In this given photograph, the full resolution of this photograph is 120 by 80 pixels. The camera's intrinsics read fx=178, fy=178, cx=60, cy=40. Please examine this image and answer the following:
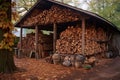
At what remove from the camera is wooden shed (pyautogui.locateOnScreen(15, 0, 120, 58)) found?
11.8m

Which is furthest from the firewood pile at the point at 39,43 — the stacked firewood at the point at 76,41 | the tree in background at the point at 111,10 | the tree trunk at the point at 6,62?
the tree in background at the point at 111,10

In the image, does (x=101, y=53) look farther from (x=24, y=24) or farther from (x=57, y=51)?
(x=24, y=24)

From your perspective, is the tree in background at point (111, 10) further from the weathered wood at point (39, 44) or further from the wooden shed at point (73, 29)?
the weathered wood at point (39, 44)

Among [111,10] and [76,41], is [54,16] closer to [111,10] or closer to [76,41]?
[76,41]

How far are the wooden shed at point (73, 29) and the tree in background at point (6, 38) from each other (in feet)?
14.9

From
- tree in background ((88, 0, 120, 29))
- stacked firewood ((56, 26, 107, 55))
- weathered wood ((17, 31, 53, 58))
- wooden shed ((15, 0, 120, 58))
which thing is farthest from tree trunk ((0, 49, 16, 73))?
tree in background ((88, 0, 120, 29))

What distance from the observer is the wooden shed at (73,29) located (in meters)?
11.8

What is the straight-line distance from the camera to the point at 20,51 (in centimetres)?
1608

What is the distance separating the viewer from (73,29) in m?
12.8

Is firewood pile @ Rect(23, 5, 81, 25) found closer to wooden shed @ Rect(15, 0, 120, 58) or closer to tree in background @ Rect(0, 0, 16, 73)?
wooden shed @ Rect(15, 0, 120, 58)

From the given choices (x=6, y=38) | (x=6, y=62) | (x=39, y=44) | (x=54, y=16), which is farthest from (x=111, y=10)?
(x=6, y=62)

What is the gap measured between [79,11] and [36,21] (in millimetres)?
4459

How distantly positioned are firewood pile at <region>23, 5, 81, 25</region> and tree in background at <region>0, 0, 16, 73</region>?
4.85 m

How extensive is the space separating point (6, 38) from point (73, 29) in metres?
5.86
